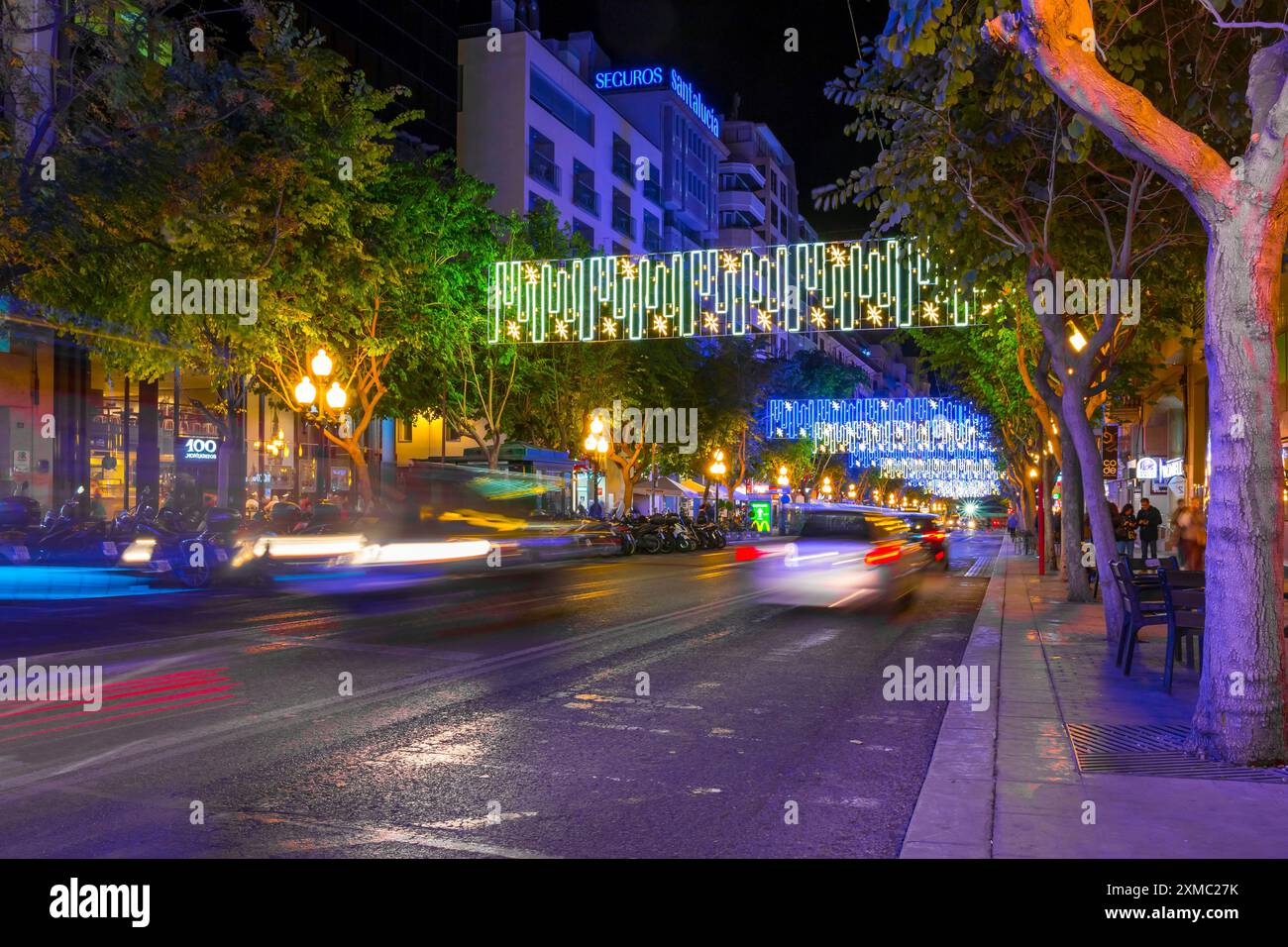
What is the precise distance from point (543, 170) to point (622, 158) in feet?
40.6

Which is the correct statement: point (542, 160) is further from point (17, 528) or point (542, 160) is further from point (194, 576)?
point (194, 576)

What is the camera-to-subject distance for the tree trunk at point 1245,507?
22.6 ft

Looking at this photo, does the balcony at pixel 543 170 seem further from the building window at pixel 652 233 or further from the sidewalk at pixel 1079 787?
the sidewalk at pixel 1079 787

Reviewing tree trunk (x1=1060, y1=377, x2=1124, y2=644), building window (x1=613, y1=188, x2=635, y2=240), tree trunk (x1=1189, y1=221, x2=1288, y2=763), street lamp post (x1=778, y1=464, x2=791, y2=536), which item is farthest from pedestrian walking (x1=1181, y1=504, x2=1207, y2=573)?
street lamp post (x1=778, y1=464, x2=791, y2=536)

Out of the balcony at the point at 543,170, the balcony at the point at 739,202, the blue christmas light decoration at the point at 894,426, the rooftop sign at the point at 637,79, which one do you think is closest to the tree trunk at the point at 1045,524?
the blue christmas light decoration at the point at 894,426

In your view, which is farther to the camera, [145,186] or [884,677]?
[145,186]

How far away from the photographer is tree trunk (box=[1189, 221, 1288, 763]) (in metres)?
6.89

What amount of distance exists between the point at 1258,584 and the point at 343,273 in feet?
70.3

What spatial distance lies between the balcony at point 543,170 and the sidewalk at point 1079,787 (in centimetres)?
4844

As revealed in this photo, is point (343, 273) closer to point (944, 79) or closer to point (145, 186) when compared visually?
point (145, 186)

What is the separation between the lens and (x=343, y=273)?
24812 mm

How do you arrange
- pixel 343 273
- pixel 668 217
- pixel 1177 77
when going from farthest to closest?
1. pixel 668 217
2. pixel 343 273
3. pixel 1177 77

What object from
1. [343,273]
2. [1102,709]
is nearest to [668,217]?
[343,273]
